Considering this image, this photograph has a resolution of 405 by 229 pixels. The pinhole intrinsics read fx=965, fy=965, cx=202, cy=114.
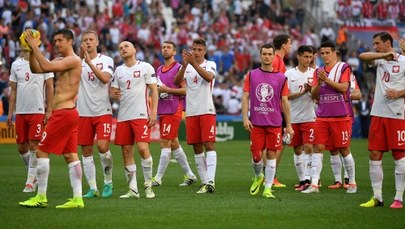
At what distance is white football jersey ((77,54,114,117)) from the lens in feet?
53.1

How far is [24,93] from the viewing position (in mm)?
17516

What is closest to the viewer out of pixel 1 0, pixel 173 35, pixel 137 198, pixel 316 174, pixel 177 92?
pixel 137 198

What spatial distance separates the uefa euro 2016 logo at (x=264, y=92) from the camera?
16047 mm

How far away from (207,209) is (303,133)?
4.83 meters

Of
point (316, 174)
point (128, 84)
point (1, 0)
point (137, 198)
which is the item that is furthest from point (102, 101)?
point (1, 0)

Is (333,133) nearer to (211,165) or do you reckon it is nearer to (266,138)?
(266,138)

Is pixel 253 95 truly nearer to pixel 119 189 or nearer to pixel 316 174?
pixel 316 174

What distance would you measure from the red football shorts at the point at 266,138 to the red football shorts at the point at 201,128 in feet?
4.70

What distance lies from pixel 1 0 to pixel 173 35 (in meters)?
7.41

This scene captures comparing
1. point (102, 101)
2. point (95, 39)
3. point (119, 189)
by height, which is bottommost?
point (119, 189)

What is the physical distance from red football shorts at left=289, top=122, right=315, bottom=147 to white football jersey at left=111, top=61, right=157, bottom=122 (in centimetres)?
370

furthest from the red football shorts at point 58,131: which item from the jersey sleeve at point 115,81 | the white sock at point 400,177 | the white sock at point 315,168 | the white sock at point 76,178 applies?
the white sock at point 315,168

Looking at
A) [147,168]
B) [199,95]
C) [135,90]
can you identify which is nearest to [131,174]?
[147,168]

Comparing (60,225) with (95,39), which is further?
(95,39)
